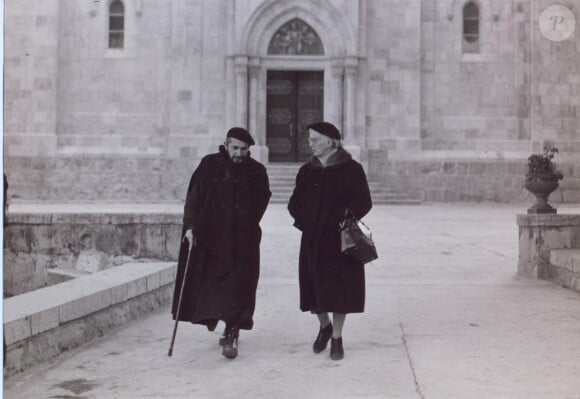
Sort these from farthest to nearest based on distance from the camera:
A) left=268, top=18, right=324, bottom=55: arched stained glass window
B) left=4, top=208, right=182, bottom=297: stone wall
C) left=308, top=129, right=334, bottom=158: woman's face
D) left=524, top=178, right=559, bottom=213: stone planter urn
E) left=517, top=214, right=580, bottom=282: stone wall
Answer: left=268, top=18, right=324, bottom=55: arched stained glass window
left=524, top=178, right=559, bottom=213: stone planter urn
left=517, top=214, right=580, bottom=282: stone wall
left=4, top=208, right=182, bottom=297: stone wall
left=308, top=129, right=334, bottom=158: woman's face

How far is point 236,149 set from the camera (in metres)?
5.43

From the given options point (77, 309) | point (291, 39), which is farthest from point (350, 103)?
point (77, 309)

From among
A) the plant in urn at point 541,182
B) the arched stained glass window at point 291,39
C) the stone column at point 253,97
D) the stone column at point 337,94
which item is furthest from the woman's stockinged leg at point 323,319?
the arched stained glass window at point 291,39

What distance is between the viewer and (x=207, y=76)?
20.0 m

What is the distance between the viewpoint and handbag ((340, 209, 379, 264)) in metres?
5.17

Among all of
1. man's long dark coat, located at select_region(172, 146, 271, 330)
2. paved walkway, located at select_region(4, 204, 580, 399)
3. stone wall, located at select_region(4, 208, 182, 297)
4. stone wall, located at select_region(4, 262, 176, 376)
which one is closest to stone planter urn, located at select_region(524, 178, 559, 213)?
paved walkway, located at select_region(4, 204, 580, 399)

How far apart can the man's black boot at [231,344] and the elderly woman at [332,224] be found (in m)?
0.62

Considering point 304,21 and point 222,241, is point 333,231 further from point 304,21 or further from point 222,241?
point 304,21

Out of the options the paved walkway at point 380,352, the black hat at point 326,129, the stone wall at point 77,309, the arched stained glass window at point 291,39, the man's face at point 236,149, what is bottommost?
the paved walkway at point 380,352

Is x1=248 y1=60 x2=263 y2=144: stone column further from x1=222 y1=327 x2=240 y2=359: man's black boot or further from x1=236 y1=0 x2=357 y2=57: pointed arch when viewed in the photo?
x1=222 y1=327 x2=240 y2=359: man's black boot

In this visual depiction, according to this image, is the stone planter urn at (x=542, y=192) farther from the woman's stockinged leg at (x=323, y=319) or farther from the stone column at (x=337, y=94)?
the stone column at (x=337, y=94)

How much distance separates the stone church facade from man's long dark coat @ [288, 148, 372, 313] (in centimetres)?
1438

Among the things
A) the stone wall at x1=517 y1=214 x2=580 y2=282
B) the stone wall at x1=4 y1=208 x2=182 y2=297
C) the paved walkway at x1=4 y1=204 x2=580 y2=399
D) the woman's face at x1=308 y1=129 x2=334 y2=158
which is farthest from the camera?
the stone wall at x1=517 y1=214 x2=580 y2=282

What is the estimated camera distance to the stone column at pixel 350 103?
65.0ft
